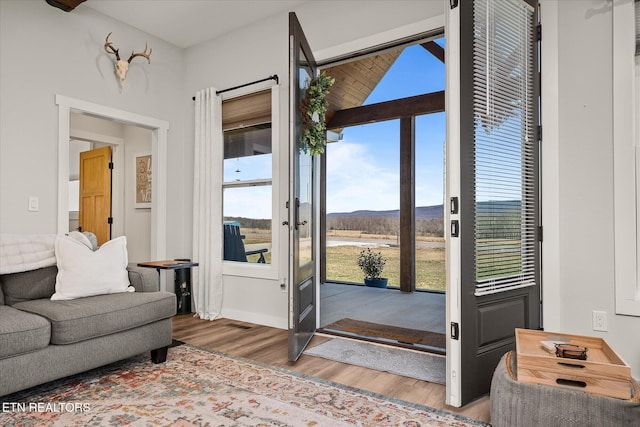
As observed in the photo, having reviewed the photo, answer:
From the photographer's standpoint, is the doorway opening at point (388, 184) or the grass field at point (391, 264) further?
the grass field at point (391, 264)

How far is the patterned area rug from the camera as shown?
2008mm

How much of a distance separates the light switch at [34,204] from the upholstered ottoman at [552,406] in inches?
149

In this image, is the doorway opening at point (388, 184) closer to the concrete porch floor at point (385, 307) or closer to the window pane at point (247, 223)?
the concrete porch floor at point (385, 307)

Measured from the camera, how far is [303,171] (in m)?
3.24

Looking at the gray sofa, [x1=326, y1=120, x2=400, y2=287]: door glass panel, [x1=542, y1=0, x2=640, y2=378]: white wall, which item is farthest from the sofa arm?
[x1=326, y1=120, x2=400, y2=287]: door glass panel

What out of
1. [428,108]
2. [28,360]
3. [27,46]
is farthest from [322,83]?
[28,360]

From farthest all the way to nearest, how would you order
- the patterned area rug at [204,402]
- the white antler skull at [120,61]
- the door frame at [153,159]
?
the white antler skull at [120,61]
the door frame at [153,159]
the patterned area rug at [204,402]

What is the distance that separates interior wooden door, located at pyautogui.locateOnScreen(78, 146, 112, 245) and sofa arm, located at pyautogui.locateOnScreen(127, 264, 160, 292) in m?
3.03

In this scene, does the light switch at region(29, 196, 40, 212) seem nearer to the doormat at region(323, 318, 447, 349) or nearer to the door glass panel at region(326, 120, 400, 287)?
the doormat at region(323, 318, 447, 349)

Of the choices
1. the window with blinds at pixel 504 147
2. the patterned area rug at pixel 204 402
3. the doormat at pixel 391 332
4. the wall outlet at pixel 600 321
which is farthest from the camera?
the doormat at pixel 391 332

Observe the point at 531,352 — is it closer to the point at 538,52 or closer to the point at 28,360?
the point at 538,52

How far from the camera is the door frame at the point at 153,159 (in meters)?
3.66

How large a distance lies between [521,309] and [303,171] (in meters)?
1.85

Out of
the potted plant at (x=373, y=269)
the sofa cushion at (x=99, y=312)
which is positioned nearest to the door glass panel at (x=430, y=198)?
the potted plant at (x=373, y=269)
